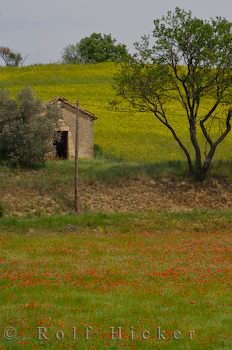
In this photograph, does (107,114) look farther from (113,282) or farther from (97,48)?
(97,48)

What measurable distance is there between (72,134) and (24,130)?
841cm

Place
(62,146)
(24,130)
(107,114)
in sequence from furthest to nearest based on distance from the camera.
A: (107,114) < (62,146) < (24,130)

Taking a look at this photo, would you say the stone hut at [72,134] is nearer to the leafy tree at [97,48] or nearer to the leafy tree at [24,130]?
the leafy tree at [24,130]

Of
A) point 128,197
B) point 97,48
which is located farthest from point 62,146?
point 97,48

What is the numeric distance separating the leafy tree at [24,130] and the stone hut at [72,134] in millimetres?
4785

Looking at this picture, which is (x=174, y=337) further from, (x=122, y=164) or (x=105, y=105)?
(x=105, y=105)

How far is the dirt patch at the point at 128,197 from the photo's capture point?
41719mm

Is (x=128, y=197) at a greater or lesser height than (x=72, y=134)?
lesser

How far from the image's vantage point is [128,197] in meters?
45.2

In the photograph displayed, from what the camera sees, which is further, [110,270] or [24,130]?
[24,130]

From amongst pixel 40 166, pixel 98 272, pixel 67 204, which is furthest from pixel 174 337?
pixel 40 166

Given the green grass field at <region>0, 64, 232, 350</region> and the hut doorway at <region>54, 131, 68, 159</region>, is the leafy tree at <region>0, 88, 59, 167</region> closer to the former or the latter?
the green grass field at <region>0, 64, 232, 350</region>

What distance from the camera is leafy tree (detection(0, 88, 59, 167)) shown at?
4750 centimetres

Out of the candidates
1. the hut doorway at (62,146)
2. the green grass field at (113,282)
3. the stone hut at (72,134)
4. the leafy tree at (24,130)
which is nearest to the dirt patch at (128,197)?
the leafy tree at (24,130)
